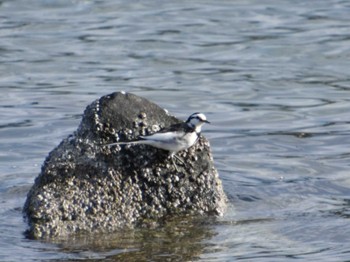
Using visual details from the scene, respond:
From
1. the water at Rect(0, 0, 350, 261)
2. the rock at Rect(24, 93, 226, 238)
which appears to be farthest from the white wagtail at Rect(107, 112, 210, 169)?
the water at Rect(0, 0, 350, 261)

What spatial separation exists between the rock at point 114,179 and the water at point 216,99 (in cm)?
18

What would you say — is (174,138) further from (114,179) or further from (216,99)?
(216,99)

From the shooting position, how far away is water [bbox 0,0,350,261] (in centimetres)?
781

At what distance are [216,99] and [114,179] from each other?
5.60m

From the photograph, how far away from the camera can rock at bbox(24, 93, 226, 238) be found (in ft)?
25.9

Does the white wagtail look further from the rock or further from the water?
the water

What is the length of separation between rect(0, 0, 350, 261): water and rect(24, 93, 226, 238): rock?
0.58 ft

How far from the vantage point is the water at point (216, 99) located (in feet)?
25.6

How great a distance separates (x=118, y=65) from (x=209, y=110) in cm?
293

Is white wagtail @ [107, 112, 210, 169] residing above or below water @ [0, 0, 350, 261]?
above

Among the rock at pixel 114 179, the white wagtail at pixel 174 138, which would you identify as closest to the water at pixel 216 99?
the rock at pixel 114 179

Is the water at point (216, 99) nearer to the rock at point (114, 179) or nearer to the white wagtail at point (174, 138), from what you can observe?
the rock at point (114, 179)

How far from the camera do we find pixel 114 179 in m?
8.04

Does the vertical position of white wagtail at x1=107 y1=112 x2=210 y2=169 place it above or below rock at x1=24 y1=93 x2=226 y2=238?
above
